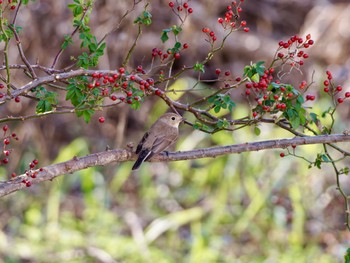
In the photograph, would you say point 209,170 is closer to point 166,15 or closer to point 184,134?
point 184,134

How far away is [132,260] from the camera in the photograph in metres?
7.45

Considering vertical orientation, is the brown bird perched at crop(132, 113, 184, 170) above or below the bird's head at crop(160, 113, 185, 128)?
below

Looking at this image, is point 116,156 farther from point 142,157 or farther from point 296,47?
point 296,47

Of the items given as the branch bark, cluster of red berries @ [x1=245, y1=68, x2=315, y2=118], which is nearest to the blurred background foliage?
the branch bark

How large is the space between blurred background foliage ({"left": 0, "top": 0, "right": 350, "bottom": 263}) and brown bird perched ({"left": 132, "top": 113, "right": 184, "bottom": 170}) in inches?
100.0

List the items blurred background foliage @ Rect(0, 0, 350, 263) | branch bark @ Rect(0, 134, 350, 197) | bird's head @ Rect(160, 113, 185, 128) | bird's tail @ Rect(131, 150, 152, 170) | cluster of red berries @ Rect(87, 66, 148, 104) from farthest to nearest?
blurred background foliage @ Rect(0, 0, 350, 263), bird's head @ Rect(160, 113, 185, 128), bird's tail @ Rect(131, 150, 152, 170), branch bark @ Rect(0, 134, 350, 197), cluster of red berries @ Rect(87, 66, 148, 104)

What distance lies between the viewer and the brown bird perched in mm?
4438

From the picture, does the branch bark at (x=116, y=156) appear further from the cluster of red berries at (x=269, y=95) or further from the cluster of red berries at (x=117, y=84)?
the cluster of red berries at (x=117, y=84)

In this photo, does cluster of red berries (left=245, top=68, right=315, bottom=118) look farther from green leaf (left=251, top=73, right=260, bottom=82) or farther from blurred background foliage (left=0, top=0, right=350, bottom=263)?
blurred background foliage (left=0, top=0, right=350, bottom=263)

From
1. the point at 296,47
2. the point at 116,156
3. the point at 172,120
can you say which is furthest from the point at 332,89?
the point at 172,120

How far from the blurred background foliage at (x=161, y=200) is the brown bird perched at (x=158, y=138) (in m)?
2.54

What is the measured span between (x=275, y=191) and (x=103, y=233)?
2102 mm

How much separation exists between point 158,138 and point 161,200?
423cm

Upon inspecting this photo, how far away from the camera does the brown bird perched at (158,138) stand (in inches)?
175
